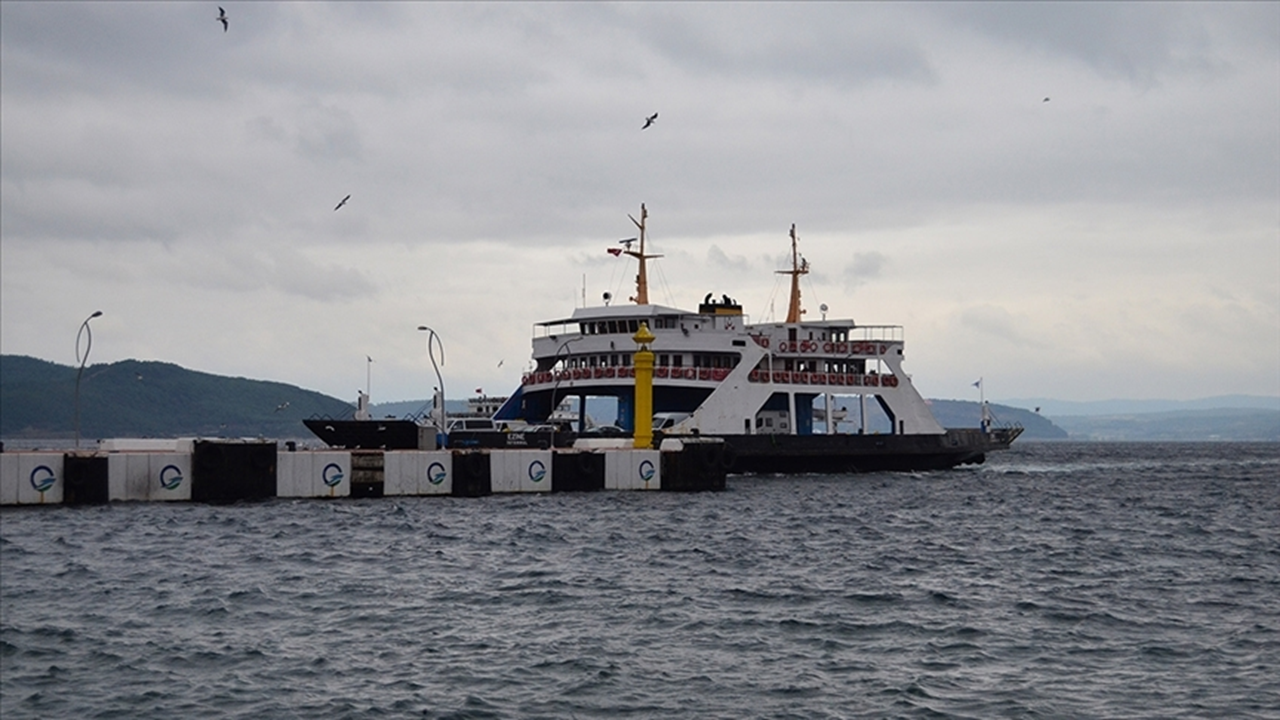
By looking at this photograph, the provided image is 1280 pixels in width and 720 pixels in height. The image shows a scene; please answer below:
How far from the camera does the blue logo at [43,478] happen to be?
34625 mm

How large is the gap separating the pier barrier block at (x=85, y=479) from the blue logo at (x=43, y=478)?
35 cm

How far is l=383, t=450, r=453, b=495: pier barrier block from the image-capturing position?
41.5 metres

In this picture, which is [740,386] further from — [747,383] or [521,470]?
[521,470]

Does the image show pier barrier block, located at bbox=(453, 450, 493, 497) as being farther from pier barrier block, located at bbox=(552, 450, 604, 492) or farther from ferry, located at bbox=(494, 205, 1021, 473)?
ferry, located at bbox=(494, 205, 1021, 473)

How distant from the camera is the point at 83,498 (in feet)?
116

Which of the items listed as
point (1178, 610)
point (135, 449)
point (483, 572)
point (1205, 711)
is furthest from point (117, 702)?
point (135, 449)

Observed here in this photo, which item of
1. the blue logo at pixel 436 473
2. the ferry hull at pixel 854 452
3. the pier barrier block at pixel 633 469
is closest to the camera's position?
the blue logo at pixel 436 473

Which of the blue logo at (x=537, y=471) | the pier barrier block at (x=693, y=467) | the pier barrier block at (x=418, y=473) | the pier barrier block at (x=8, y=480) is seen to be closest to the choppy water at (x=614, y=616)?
the pier barrier block at (x=8, y=480)

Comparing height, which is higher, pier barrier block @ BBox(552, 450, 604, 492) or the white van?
the white van

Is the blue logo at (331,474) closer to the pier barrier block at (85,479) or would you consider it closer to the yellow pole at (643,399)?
the pier barrier block at (85,479)

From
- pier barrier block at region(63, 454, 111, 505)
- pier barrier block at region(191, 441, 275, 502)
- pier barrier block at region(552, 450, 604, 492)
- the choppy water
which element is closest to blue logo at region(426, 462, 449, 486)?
pier barrier block at region(552, 450, 604, 492)

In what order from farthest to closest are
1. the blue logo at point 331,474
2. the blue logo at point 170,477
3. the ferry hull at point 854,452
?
the ferry hull at point 854,452 → the blue logo at point 331,474 → the blue logo at point 170,477

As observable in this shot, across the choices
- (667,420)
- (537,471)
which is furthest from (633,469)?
(667,420)

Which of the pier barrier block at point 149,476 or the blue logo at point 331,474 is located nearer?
the pier barrier block at point 149,476
